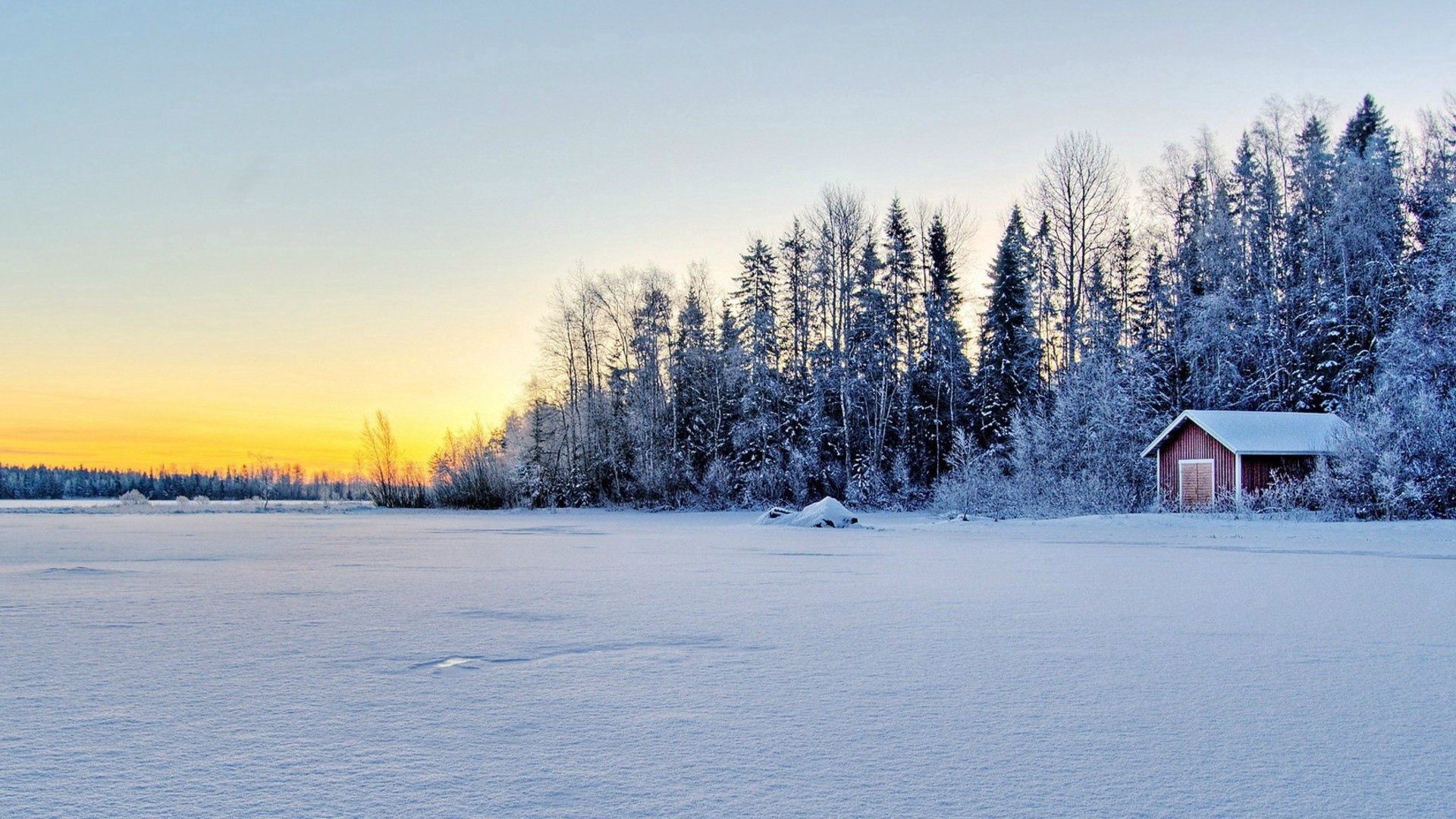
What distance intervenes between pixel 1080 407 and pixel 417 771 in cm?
3190

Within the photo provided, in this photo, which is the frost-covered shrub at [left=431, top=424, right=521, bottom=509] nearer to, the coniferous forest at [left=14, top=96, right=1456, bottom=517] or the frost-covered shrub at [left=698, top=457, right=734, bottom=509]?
the coniferous forest at [left=14, top=96, right=1456, bottom=517]

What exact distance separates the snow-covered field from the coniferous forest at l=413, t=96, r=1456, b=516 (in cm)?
2261

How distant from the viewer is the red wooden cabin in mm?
27484

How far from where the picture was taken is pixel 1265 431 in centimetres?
2881

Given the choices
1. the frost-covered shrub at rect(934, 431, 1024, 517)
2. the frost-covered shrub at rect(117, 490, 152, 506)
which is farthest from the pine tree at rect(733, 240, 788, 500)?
the frost-covered shrub at rect(117, 490, 152, 506)

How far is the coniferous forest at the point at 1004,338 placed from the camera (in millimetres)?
34406

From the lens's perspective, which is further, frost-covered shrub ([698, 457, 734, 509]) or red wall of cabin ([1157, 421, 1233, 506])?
frost-covered shrub ([698, 457, 734, 509])

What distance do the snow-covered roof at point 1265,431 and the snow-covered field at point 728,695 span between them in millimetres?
18306

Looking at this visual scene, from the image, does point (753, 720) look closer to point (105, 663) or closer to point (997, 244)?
point (105, 663)

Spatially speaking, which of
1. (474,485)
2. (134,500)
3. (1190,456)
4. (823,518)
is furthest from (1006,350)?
(134,500)

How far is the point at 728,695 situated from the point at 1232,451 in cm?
2710

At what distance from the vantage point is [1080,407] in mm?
32375

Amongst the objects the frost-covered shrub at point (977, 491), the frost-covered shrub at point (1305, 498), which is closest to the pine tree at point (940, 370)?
the frost-covered shrub at point (977, 491)

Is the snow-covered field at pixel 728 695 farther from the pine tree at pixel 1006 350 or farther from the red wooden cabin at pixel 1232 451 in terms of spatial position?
the pine tree at pixel 1006 350
